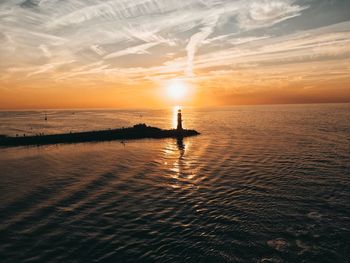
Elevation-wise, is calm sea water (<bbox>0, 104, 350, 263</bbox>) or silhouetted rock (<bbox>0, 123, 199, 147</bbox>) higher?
silhouetted rock (<bbox>0, 123, 199, 147</bbox>)

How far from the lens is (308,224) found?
1761cm

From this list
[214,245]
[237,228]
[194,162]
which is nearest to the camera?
[214,245]

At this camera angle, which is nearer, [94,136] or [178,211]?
[178,211]

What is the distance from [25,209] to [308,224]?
20675mm

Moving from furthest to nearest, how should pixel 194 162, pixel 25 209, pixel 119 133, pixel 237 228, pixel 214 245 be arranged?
pixel 119 133
pixel 194 162
pixel 25 209
pixel 237 228
pixel 214 245

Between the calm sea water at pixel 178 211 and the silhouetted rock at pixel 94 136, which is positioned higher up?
the silhouetted rock at pixel 94 136

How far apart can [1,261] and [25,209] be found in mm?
7414

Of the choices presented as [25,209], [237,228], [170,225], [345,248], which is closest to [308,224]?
[345,248]

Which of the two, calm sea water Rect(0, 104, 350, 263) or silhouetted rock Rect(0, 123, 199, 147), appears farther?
silhouetted rock Rect(0, 123, 199, 147)

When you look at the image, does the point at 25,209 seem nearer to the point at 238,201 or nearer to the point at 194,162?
the point at 238,201

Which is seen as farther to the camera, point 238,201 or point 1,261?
point 238,201

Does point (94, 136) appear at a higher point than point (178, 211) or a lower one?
higher

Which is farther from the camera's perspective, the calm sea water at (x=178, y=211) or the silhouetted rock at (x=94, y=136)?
the silhouetted rock at (x=94, y=136)

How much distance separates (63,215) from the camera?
19844 mm
